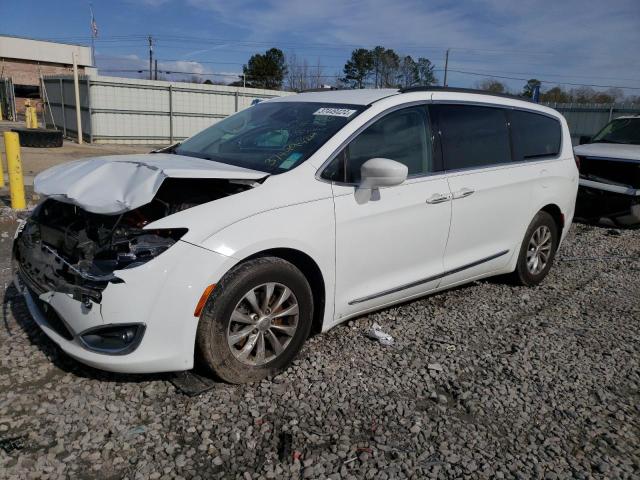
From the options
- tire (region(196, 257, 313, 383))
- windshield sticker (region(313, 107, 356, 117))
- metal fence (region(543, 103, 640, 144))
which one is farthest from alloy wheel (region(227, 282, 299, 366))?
metal fence (region(543, 103, 640, 144))

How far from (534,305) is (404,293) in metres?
1.67

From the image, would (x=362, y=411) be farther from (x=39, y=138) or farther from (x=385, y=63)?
(x=385, y=63)

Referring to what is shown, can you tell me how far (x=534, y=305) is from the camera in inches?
192

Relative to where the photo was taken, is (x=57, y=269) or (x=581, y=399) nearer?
(x=57, y=269)

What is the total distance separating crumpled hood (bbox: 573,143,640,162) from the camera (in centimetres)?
839

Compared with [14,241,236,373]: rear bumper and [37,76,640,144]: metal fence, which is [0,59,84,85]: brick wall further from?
[14,241,236,373]: rear bumper

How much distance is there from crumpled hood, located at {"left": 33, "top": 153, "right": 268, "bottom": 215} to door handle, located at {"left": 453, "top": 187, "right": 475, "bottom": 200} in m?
1.63

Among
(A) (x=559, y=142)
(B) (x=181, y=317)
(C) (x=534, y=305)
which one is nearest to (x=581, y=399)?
(C) (x=534, y=305)

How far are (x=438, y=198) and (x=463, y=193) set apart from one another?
0.31m

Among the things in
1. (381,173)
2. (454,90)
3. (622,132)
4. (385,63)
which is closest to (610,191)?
(622,132)

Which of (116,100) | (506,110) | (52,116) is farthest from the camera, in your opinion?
(52,116)

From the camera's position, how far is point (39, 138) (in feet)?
53.5

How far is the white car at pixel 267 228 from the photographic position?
2.81 m

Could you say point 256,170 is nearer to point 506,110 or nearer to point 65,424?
point 65,424
